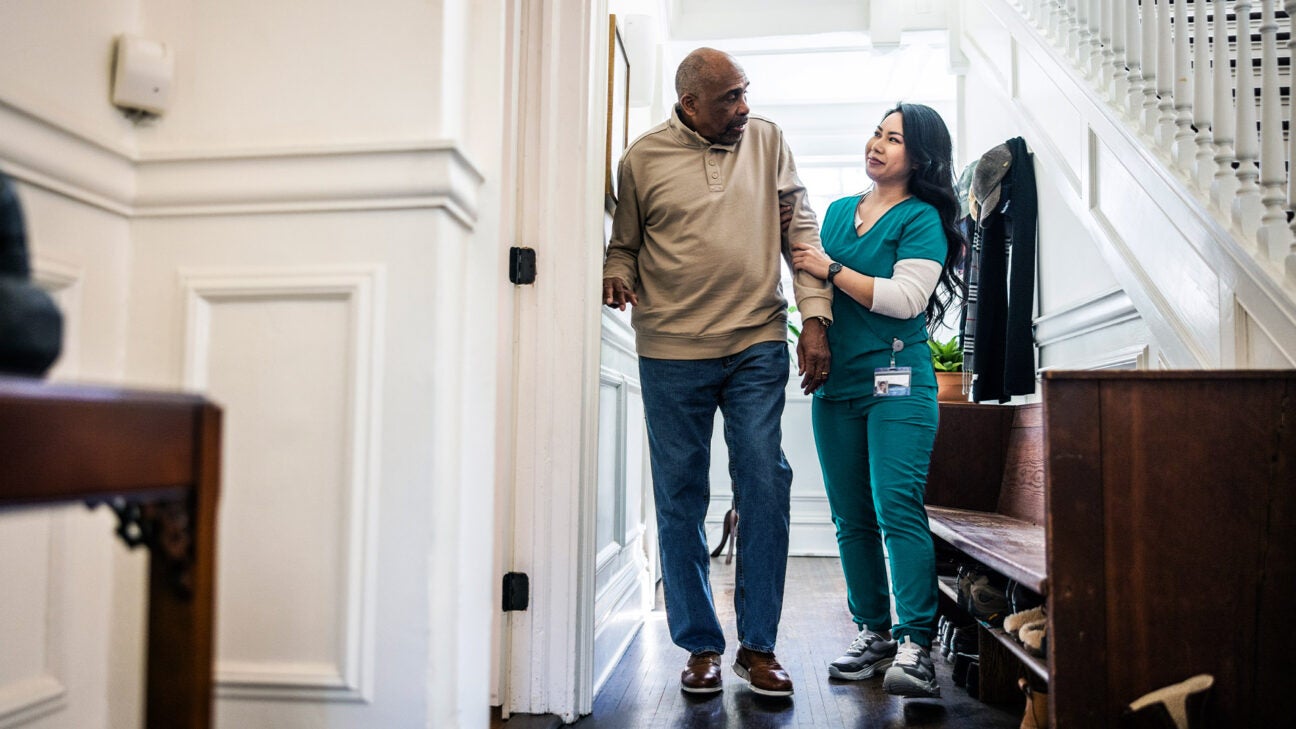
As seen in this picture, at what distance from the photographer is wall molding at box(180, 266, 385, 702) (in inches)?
49.5

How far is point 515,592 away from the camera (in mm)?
1803

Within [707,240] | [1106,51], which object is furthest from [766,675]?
[1106,51]

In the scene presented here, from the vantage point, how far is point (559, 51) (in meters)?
1.90

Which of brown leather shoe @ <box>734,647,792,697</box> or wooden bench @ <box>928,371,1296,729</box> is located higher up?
wooden bench @ <box>928,371,1296,729</box>

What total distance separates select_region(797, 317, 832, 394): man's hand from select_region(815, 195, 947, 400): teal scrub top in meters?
0.05

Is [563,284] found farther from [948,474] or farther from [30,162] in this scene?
[948,474]

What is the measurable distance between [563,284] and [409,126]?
0.59 m

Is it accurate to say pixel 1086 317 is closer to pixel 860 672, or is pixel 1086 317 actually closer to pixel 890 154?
pixel 890 154

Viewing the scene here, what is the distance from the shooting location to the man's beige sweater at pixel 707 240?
1947 mm

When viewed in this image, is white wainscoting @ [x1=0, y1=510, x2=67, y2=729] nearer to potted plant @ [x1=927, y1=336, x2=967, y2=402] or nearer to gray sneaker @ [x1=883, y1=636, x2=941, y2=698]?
gray sneaker @ [x1=883, y1=636, x2=941, y2=698]

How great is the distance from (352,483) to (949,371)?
7.65 ft

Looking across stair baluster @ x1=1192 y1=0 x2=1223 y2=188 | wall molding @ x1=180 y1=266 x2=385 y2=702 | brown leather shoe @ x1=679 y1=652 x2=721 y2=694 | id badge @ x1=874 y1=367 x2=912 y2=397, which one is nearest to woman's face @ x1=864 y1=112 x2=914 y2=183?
id badge @ x1=874 y1=367 x2=912 y2=397

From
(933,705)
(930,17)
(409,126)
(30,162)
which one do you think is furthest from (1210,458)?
(930,17)

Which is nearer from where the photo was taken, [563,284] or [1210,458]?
[1210,458]
